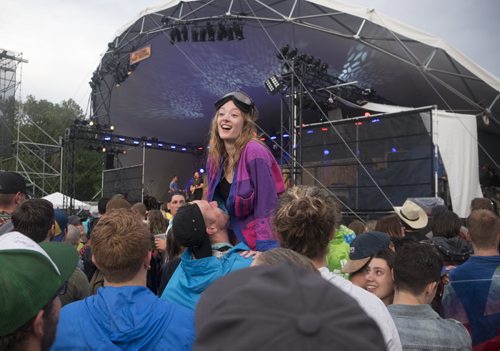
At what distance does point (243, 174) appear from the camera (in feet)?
7.51

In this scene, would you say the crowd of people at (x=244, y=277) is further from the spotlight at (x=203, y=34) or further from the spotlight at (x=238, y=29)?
the spotlight at (x=203, y=34)

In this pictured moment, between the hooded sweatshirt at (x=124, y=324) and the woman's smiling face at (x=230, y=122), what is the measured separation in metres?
1.03

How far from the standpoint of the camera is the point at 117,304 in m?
1.63

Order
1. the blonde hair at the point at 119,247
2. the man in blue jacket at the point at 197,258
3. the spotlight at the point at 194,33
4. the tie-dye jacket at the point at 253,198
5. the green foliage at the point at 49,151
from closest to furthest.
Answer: the blonde hair at the point at 119,247, the man in blue jacket at the point at 197,258, the tie-dye jacket at the point at 253,198, the spotlight at the point at 194,33, the green foliage at the point at 49,151

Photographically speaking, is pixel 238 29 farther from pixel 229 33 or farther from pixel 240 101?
pixel 240 101

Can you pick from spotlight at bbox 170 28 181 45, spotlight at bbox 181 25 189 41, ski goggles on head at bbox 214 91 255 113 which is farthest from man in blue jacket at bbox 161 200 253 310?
spotlight at bbox 170 28 181 45

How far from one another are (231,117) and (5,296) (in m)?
1.59

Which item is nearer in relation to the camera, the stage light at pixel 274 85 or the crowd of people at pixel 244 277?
the crowd of people at pixel 244 277

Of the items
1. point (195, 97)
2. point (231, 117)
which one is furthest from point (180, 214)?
point (195, 97)

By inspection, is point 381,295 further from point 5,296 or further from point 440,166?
point 440,166

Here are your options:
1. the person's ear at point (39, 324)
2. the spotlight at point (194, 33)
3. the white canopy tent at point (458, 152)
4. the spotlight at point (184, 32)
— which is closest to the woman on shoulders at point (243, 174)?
the person's ear at point (39, 324)

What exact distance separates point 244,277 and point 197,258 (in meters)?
1.33

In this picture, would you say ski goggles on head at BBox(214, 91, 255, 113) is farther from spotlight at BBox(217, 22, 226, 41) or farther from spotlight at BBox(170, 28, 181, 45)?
spotlight at BBox(170, 28, 181, 45)

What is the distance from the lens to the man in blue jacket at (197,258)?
1.95 meters
